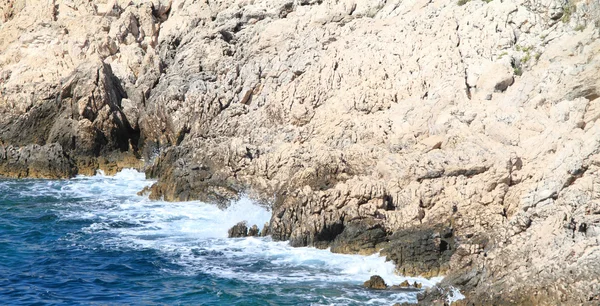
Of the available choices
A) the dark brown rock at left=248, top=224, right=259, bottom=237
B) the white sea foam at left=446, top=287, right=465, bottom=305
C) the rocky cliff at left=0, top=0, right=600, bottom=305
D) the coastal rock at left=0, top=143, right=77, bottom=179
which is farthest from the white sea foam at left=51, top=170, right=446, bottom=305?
the coastal rock at left=0, top=143, right=77, bottom=179


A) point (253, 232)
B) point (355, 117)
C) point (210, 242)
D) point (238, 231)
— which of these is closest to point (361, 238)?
point (253, 232)

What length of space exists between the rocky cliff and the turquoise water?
3.57 ft

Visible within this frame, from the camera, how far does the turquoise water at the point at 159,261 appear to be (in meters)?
16.4

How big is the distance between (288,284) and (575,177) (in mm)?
7226

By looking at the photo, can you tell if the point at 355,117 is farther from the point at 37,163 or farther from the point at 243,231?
the point at 37,163

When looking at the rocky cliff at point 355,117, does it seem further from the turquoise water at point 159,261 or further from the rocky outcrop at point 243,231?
the turquoise water at point 159,261

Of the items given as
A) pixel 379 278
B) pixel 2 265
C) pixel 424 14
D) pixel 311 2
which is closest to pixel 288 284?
pixel 379 278

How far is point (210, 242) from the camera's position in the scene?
21.6m

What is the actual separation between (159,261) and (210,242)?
245 cm

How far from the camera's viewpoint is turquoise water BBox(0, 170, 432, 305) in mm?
16375

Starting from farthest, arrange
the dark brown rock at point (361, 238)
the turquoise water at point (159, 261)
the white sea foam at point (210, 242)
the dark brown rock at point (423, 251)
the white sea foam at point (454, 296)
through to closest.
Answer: the dark brown rock at point (361, 238) → the white sea foam at point (210, 242) → the dark brown rock at point (423, 251) → the turquoise water at point (159, 261) → the white sea foam at point (454, 296)

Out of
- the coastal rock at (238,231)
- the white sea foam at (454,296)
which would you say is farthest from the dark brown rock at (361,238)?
the white sea foam at (454,296)

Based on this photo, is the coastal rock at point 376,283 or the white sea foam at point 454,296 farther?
the coastal rock at point 376,283

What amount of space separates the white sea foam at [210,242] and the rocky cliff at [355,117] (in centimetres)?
64
